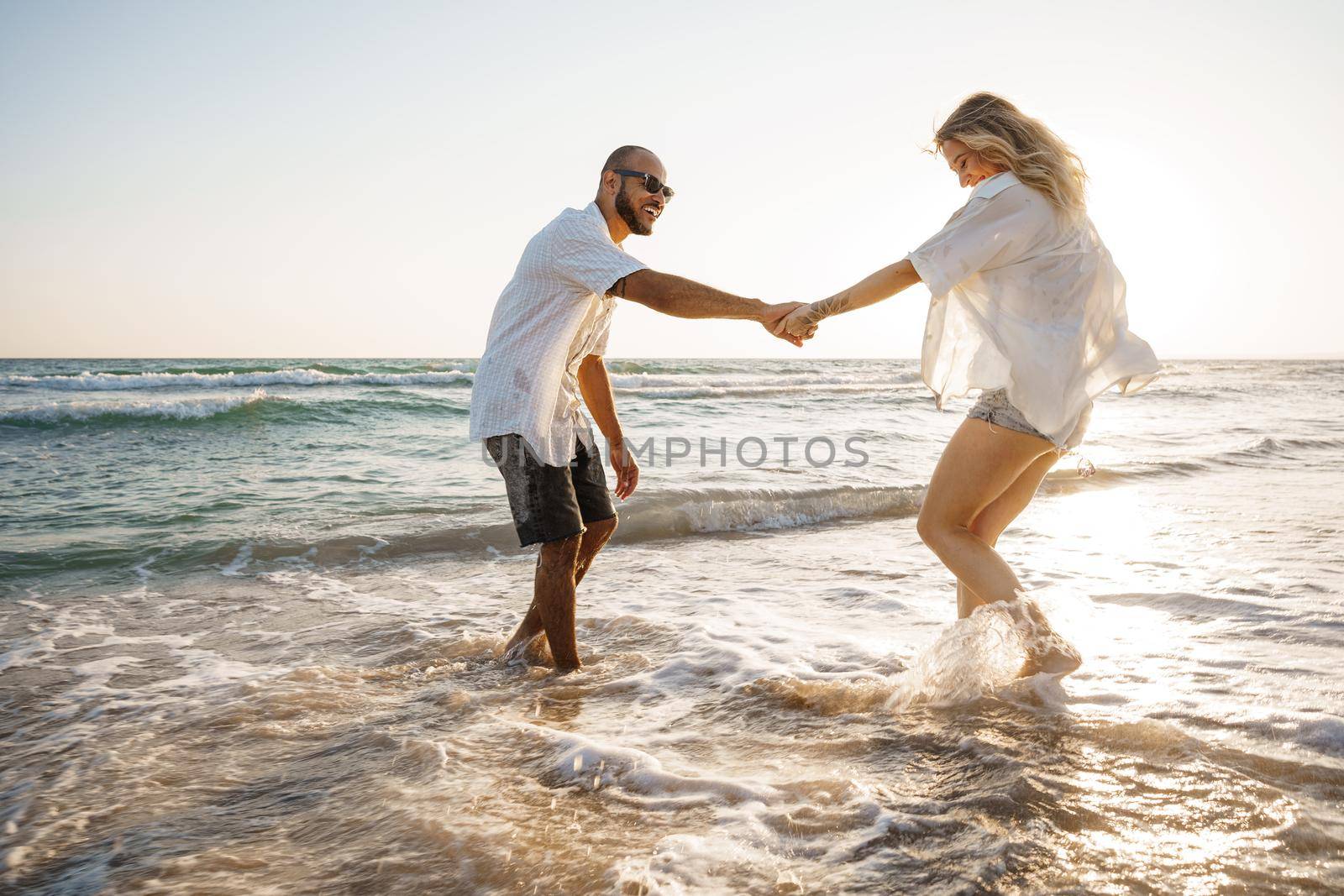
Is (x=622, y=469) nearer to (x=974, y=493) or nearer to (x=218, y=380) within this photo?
(x=974, y=493)

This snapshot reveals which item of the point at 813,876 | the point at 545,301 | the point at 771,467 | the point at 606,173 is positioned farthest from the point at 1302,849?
the point at 771,467

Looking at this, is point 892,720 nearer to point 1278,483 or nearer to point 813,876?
point 813,876

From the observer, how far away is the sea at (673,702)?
85.1 inches

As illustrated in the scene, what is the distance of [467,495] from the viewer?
8.35 metres

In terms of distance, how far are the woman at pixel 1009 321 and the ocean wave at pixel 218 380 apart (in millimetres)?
22291

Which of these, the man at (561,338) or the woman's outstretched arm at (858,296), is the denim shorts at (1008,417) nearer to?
the woman's outstretched arm at (858,296)

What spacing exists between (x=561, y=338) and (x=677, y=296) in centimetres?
53

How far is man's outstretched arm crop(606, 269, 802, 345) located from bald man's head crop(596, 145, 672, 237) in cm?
43

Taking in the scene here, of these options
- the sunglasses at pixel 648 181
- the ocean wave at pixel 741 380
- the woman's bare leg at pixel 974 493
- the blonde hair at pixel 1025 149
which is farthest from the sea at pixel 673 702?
the ocean wave at pixel 741 380

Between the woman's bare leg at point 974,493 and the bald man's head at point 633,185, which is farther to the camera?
the bald man's head at point 633,185

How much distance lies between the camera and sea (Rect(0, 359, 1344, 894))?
2.16 m

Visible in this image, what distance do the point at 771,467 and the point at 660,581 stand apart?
4509 mm

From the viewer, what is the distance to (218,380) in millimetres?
26438

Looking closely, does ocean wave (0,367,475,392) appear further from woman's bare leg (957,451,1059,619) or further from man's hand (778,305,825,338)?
woman's bare leg (957,451,1059,619)
